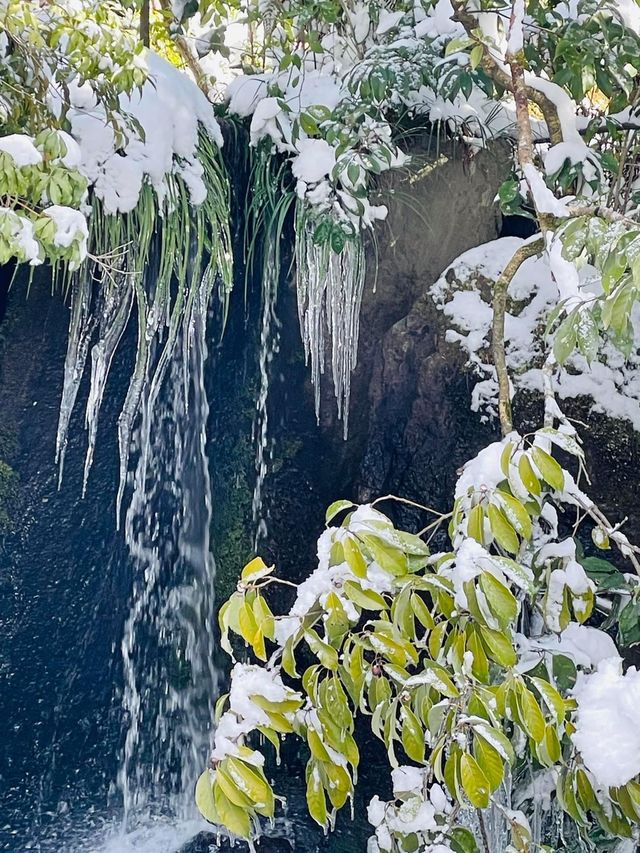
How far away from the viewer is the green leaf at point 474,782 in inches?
40.4

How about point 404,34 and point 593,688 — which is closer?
point 593,688

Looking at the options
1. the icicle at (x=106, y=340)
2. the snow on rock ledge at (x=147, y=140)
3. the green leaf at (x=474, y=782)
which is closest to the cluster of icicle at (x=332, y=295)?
the snow on rock ledge at (x=147, y=140)

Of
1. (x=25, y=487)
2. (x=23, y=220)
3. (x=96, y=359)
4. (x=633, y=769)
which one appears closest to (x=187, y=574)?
(x=25, y=487)

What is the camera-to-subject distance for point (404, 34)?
8.71 feet

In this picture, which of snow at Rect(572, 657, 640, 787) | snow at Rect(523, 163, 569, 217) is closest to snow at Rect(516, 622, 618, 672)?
snow at Rect(572, 657, 640, 787)

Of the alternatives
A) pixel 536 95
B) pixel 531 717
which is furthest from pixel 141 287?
pixel 531 717

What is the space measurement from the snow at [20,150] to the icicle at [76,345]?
0.73 m

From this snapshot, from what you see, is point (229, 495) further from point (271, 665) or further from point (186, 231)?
point (271, 665)

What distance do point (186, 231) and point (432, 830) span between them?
80.2 inches

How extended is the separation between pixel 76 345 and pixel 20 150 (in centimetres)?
85

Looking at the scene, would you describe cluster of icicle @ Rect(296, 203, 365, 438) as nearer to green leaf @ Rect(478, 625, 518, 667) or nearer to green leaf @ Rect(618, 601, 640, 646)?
green leaf @ Rect(618, 601, 640, 646)

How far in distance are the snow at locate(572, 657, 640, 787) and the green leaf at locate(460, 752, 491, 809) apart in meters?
→ 0.20

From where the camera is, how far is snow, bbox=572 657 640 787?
3.68ft

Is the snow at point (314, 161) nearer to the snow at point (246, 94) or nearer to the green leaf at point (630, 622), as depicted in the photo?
the snow at point (246, 94)
